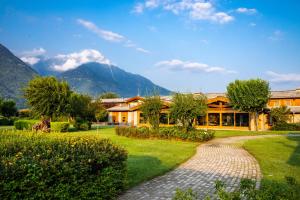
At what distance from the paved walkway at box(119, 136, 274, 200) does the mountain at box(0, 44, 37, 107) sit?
474ft

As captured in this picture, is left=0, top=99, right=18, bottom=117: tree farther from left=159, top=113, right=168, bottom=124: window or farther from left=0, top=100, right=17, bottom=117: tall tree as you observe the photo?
left=159, top=113, right=168, bottom=124: window

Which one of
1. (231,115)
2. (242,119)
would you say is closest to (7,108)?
(231,115)

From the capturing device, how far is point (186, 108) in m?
24.1

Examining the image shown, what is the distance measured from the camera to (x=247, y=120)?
1508 inches

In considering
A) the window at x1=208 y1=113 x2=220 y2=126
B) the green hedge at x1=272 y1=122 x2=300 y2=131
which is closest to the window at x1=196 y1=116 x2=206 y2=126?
the window at x1=208 y1=113 x2=220 y2=126

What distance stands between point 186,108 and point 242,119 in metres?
17.9

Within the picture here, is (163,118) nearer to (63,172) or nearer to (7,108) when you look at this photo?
(7,108)

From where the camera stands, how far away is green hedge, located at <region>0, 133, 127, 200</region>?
16.0 feet

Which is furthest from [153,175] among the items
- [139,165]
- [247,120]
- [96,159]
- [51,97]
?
[247,120]

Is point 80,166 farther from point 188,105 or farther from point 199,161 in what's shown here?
point 188,105

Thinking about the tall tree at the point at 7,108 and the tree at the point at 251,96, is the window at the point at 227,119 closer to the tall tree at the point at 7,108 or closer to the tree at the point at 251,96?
the tree at the point at 251,96

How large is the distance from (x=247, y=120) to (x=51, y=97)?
27.0 m

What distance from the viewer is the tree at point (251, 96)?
35.6 m

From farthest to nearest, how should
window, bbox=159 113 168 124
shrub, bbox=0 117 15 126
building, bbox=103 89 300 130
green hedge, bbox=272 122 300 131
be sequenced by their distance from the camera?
shrub, bbox=0 117 15 126, window, bbox=159 113 168 124, building, bbox=103 89 300 130, green hedge, bbox=272 122 300 131
